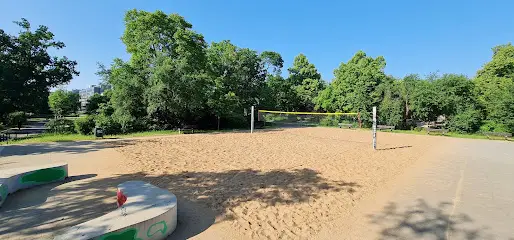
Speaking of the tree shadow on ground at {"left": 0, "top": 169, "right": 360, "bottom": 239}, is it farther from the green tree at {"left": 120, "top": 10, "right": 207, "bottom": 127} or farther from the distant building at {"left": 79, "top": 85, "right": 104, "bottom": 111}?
the distant building at {"left": 79, "top": 85, "right": 104, "bottom": 111}

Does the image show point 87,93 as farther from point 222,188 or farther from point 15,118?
point 222,188

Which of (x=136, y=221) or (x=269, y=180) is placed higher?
(x=136, y=221)

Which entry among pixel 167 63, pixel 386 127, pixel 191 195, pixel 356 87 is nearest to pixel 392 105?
pixel 386 127

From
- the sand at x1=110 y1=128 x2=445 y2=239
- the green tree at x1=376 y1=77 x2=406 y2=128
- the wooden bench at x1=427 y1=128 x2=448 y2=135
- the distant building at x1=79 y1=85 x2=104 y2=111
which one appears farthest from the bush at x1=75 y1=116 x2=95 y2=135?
the distant building at x1=79 y1=85 x2=104 y2=111

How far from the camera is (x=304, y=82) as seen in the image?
4125 cm

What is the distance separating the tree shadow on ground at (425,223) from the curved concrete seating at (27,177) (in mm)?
6779

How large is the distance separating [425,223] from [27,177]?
7.95m

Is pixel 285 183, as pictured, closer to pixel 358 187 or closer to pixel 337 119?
pixel 358 187

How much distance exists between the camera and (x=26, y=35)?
19.8m

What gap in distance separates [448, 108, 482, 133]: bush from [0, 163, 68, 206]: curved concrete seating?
25.2 m

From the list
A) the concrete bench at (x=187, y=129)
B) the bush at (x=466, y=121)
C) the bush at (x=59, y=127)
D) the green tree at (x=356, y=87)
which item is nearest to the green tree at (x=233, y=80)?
the concrete bench at (x=187, y=129)

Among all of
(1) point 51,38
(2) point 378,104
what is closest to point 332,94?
(2) point 378,104

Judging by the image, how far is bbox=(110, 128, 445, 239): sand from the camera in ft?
13.8

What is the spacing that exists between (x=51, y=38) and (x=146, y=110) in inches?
455
